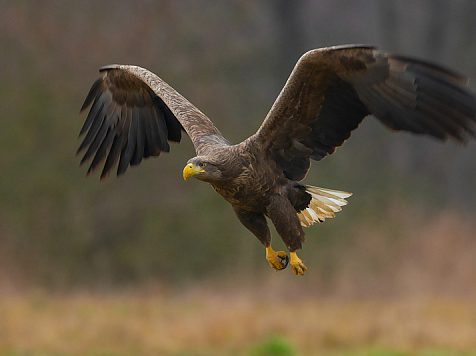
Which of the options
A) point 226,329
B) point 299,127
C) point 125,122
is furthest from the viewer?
point 226,329

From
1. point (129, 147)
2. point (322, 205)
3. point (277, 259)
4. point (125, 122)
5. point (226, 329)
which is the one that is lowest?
point (226, 329)

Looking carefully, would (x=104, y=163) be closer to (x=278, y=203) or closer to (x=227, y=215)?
(x=278, y=203)

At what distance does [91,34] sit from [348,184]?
6313 millimetres

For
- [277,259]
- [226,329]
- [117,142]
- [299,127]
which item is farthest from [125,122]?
[226,329]

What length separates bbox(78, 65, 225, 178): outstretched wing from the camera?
5707 mm

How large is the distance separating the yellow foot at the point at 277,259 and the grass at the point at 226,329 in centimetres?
572

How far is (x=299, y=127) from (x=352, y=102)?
0.39m

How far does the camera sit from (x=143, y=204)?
14281mm

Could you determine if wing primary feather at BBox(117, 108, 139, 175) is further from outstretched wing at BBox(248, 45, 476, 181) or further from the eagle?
outstretched wing at BBox(248, 45, 476, 181)

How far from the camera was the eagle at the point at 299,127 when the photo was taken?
4070 millimetres

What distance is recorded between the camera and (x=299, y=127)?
15.7ft

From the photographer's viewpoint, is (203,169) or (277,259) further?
(277,259)

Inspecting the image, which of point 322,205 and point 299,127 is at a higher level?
point 299,127

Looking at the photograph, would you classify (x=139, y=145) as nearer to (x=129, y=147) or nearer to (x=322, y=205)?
(x=129, y=147)
